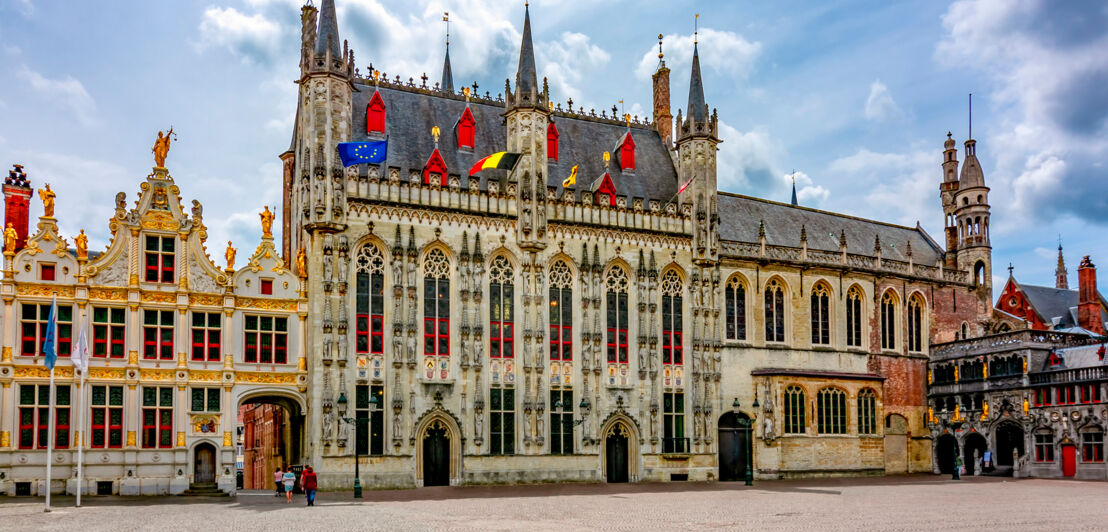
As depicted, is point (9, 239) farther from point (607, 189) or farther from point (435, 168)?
point (607, 189)

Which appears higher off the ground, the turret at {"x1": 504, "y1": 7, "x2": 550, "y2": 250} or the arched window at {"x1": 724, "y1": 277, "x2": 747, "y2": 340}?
the turret at {"x1": 504, "y1": 7, "x2": 550, "y2": 250}

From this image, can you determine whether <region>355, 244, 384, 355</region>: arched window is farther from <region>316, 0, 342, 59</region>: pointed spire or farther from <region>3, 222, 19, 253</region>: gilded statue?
<region>3, 222, 19, 253</region>: gilded statue

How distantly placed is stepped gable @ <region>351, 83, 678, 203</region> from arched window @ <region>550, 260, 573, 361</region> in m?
4.87

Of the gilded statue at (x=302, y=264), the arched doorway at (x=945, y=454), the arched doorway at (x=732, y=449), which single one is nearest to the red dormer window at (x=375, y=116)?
the gilded statue at (x=302, y=264)

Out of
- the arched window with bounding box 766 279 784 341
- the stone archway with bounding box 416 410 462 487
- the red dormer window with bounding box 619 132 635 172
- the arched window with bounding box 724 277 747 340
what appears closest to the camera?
the stone archway with bounding box 416 410 462 487

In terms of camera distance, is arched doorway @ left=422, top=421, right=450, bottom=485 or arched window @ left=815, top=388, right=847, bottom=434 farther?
arched window @ left=815, top=388, right=847, bottom=434

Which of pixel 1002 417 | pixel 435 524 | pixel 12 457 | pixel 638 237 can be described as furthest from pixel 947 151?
pixel 12 457

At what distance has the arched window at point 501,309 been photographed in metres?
54.1

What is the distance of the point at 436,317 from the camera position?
2072 inches

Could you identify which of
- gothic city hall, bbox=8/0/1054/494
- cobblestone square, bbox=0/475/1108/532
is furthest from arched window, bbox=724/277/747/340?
cobblestone square, bbox=0/475/1108/532

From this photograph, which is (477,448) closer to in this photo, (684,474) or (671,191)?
(684,474)

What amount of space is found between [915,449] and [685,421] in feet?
57.2

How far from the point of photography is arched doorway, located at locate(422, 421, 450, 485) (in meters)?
51.8

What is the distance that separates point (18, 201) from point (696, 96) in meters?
36.6
